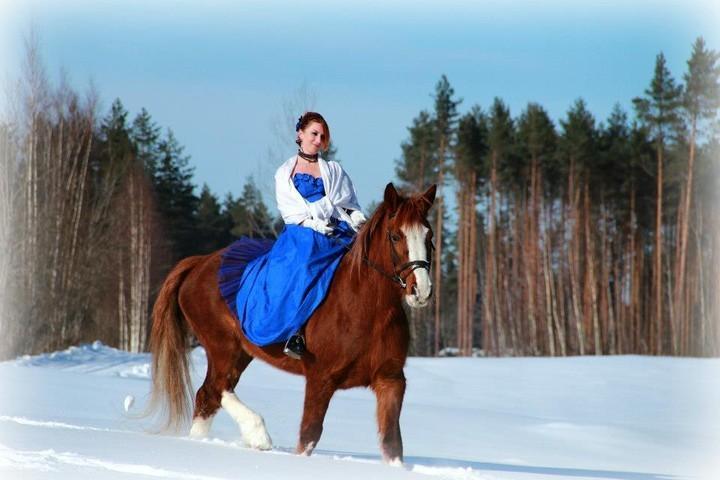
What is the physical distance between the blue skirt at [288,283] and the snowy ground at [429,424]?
0.75m

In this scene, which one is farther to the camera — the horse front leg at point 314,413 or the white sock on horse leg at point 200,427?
the white sock on horse leg at point 200,427

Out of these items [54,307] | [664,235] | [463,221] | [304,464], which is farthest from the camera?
[664,235]

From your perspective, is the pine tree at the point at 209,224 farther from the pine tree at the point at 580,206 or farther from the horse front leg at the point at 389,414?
the horse front leg at the point at 389,414

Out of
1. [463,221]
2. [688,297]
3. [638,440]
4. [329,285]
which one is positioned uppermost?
[463,221]

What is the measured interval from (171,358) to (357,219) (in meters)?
1.98

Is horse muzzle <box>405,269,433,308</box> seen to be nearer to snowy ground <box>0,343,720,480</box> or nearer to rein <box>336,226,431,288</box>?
rein <box>336,226,431,288</box>

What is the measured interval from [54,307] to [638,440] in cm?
1428

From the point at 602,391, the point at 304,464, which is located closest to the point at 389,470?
the point at 304,464

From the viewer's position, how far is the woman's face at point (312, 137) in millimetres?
6121

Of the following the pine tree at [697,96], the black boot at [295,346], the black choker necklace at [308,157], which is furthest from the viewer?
the pine tree at [697,96]

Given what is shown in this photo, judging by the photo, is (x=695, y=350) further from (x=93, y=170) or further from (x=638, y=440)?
(x=638, y=440)

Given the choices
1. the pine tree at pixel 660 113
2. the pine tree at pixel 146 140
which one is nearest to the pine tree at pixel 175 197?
the pine tree at pixel 146 140

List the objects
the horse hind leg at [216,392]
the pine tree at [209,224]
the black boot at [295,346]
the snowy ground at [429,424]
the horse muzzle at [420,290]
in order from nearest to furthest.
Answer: the snowy ground at [429,424]
the horse muzzle at [420,290]
the black boot at [295,346]
the horse hind leg at [216,392]
the pine tree at [209,224]

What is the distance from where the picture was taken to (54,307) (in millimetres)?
22031
